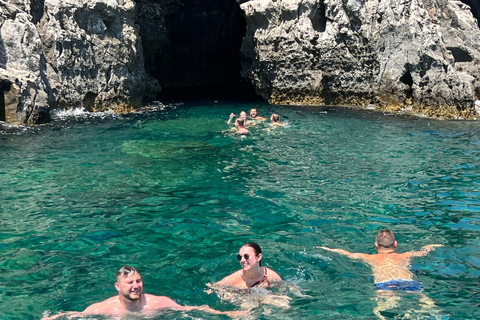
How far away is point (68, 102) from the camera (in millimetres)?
21406

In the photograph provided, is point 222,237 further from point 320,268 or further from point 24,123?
point 24,123

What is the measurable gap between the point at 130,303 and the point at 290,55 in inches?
777

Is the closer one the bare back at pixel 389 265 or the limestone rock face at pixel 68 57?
the bare back at pixel 389 265

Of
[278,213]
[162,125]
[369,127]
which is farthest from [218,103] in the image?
[278,213]

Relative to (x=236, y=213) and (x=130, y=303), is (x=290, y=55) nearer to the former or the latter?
(x=236, y=213)

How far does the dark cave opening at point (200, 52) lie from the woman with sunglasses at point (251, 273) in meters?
22.8

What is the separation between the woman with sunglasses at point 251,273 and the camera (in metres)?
7.00

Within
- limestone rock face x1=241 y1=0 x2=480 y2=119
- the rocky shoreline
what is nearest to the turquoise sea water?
the rocky shoreline

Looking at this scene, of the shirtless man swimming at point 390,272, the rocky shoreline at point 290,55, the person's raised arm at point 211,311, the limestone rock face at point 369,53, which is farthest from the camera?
the limestone rock face at point 369,53

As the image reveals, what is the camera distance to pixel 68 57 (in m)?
21.1

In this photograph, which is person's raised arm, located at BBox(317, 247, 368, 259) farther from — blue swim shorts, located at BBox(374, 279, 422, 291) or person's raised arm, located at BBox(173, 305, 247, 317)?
person's raised arm, located at BBox(173, 305, 247, 317)

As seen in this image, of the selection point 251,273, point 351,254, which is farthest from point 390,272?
point 251,273

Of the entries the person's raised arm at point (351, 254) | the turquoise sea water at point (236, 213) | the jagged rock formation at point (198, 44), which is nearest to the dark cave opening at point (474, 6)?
the turquoise sea water at point (236, 213)

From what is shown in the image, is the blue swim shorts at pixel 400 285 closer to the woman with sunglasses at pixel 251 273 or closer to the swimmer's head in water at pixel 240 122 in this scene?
the woman with sunglasses at pixel 251 273
